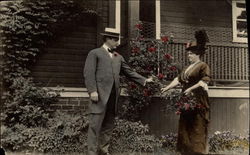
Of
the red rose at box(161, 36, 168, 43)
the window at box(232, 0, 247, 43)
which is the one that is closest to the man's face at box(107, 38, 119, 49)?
the red rose at box(161, 36, 168, 43)

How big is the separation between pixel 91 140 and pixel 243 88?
1791 millimetres

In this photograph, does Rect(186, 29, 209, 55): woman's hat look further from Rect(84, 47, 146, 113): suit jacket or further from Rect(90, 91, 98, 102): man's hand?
Rect(90, 91, 98, 102): man's hand

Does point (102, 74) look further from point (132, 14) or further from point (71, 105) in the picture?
point (132, 14)

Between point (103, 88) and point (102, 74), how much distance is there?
15 cm

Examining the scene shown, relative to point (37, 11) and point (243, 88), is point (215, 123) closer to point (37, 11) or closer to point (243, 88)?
point (243, 88)

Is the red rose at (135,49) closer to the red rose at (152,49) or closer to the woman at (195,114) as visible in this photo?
the red rose at (152,49)

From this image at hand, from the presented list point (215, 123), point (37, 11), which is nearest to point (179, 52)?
point (215, 123)

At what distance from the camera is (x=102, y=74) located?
11.7 feet

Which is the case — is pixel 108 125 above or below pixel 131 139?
above

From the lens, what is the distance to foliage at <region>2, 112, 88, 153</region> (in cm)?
379

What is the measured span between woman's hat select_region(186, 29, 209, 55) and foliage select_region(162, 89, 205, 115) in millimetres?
466

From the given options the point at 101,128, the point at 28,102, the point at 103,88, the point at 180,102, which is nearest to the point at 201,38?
the point at 180,102

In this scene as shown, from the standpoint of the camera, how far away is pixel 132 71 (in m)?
3.72

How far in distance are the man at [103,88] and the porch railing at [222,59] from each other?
2.69 feet
